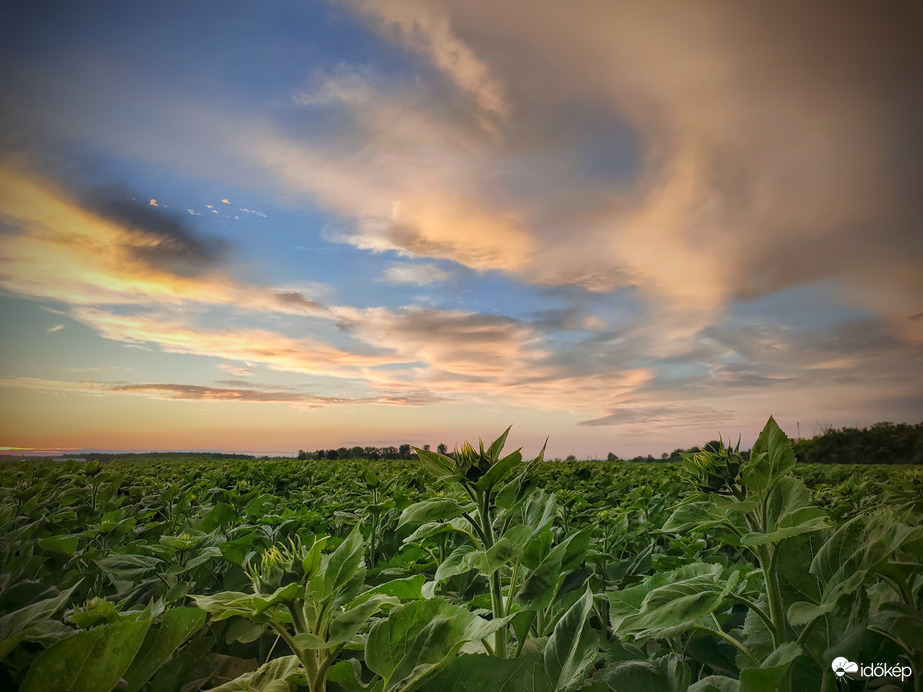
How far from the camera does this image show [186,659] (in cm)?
130

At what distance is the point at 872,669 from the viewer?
3.65 ft

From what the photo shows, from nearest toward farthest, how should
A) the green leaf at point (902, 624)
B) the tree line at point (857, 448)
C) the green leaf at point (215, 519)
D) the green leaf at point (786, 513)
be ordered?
the green leaf at point (902, 624)
the green leaf at point (786, 513)
the green leaf at point (215, 519)
the tree line at point (857, 448)

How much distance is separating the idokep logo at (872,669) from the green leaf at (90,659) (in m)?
1.29

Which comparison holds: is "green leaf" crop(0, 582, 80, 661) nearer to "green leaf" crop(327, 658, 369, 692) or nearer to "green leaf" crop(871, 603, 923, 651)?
"green leaf" crop(327, 658, 369, 692)

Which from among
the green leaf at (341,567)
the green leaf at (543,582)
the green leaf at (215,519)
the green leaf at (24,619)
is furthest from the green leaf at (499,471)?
the green leaf at (215,519)

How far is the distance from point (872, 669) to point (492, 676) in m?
0.81

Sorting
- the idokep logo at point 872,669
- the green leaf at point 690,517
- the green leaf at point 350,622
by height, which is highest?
the green leaf at point 690,517

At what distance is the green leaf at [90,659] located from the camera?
86 centimetres

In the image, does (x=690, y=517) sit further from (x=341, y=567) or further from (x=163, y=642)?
(x=163, y=642)

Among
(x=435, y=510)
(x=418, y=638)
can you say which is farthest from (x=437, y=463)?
(x=418, y=638)

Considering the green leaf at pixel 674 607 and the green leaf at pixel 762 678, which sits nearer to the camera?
the green leaf at pixel 762 678

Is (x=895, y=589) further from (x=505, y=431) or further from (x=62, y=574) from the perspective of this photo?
(x=62, y=574)

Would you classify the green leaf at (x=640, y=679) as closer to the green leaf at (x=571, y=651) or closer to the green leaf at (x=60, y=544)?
the green leaf at (x=571, y=651)

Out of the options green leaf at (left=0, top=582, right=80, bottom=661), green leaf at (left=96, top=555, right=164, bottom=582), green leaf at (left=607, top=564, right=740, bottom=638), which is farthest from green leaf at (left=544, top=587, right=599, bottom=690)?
green leaf at (left=96, top=555, right=164, bottom=582)
